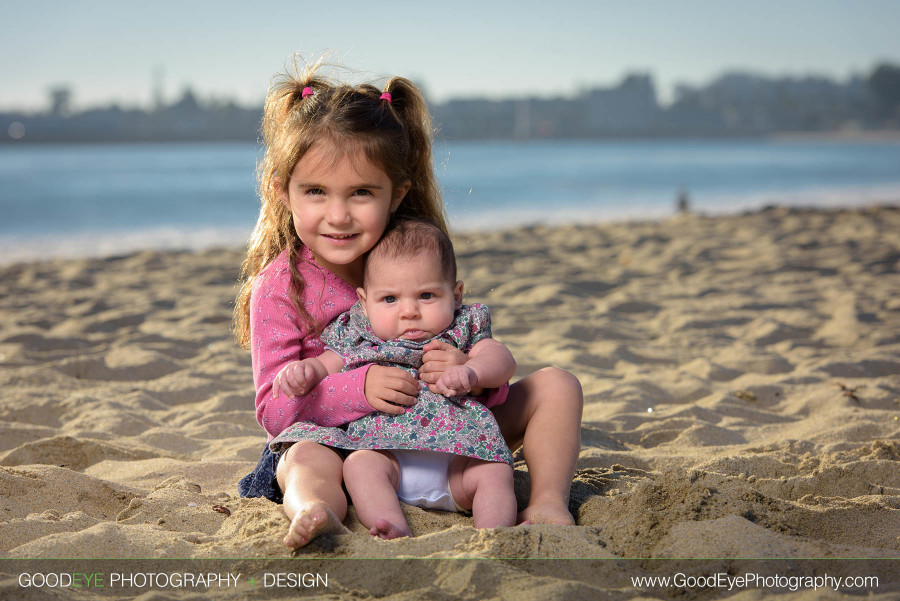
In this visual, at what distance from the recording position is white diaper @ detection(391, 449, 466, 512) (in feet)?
6.94

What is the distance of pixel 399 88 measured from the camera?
2.55 m

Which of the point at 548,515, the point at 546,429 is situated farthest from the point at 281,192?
the point at 548,515

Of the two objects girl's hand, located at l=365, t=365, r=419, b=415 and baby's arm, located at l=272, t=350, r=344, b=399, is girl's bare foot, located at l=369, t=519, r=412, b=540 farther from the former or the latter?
baby's arm, located at l=272, t=350, r=344, b=399

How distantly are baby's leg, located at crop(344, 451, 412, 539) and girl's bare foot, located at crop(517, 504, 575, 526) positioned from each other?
0.31 metres

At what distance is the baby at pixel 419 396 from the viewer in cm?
202

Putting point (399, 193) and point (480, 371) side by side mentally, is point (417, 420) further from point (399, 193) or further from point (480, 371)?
point (399, 193)

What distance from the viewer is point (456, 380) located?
2027 mm

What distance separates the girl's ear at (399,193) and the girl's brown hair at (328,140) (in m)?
0.03

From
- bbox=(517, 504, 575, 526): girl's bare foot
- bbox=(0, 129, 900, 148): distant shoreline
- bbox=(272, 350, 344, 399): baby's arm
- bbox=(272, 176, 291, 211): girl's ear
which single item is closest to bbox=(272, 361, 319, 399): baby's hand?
bbox=(272, 350, 344, 399): baby's arm

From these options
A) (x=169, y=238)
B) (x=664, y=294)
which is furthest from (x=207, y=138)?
(x=664, y=294)

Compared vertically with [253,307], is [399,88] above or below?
above

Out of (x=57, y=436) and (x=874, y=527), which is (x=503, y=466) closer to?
(x=874, y=527)

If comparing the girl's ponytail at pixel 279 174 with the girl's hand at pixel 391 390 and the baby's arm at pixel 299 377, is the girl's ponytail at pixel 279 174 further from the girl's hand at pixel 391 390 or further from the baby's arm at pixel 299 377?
the girl's hand at pixel 391 390

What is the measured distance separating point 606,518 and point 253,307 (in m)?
1.15
